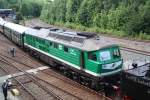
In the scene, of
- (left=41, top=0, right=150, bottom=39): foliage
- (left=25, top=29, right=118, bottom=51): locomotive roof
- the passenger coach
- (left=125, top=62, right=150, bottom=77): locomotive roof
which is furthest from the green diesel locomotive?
(left=41, top=0, right=150, bottom=39): foliage

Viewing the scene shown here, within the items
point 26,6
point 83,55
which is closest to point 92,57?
point 83,55

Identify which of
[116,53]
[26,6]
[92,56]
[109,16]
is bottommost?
[92,56]

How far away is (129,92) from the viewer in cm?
1366

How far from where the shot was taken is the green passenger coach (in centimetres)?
1811

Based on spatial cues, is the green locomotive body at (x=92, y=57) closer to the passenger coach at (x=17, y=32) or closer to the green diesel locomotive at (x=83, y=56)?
the green diesel locomotive at (x=83, y=56)

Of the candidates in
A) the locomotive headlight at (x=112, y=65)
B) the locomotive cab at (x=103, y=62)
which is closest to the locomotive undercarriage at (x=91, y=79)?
the locomotive cab at (x=103, y=62)

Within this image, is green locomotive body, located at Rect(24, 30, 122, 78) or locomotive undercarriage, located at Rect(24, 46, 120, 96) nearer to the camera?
green locomotive body, located at Rect(24, 30, 122, 78)

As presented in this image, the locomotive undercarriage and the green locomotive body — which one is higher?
the green locomotive body

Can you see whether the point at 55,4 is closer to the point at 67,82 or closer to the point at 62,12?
the point at 62,12

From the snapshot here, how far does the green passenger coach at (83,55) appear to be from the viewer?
18.1 metres

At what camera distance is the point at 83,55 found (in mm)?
19094

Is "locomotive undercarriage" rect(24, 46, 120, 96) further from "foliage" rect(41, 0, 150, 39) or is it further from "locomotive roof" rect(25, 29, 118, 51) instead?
"foliage" rect(41, 0, 150, 39)

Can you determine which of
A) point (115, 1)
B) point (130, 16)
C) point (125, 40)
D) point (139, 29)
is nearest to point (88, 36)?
point (125, 40)

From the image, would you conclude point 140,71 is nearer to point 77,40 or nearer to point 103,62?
point 103,62
